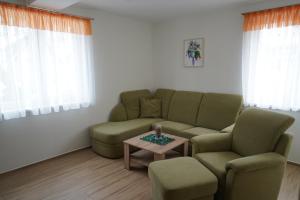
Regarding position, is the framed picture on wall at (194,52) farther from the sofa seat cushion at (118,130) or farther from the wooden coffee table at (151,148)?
the wooden coffee table at (151,148)

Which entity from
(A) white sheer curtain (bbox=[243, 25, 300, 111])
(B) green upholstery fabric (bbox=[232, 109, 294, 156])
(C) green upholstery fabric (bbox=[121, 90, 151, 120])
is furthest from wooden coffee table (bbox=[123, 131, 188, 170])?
(A) white sheer curtain (bbox=[243, 25, 300, 111])

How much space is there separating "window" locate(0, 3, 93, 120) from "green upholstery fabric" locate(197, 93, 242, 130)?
2082 mm

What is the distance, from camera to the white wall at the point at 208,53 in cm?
349

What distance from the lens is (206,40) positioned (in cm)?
388

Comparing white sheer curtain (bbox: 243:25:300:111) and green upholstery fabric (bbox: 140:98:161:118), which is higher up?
white sheer curtain (bbox: 243:25:300:111)

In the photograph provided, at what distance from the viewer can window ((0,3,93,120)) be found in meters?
2.68

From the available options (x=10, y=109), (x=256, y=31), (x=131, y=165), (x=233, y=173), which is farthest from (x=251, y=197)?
(x=10, y=109)

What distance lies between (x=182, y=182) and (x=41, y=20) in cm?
287

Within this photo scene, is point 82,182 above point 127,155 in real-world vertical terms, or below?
below

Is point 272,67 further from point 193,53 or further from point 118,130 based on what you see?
point 118,130

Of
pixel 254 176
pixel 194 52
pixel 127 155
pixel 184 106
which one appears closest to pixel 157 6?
pixel 194 52

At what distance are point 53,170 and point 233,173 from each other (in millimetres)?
2456

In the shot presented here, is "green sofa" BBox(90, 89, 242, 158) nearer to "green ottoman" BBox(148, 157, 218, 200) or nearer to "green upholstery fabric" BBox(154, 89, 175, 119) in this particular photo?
"green upholstery fabric" BBox(154, 89, 175, 119)

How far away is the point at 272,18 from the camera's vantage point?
3.01 metres
